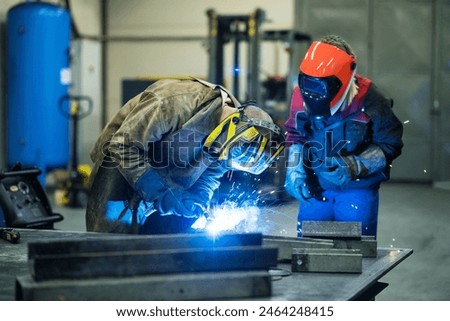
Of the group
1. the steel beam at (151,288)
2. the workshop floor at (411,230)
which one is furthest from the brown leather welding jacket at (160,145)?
the workshop floor at (411,230)

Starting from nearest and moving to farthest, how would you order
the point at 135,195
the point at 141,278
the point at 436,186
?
the point at 141,278 < the point at 135,195 < the point at 436,186

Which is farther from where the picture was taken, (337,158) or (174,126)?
(337,158)

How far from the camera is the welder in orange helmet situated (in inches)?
137

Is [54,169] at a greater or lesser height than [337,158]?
lesser

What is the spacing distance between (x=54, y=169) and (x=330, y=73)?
19.2ft

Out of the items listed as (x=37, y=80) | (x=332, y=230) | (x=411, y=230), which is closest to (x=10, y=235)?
(x=332, y=230)

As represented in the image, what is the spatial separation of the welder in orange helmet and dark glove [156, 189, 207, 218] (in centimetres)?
63

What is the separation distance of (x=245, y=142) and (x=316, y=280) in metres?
0.85

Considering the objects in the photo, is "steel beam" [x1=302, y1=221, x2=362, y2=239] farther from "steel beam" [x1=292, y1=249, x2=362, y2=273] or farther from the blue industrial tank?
the blue industrial tank

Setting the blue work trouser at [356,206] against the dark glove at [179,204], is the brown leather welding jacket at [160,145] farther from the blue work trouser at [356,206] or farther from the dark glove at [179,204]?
the blue work trouser at [356,206]
